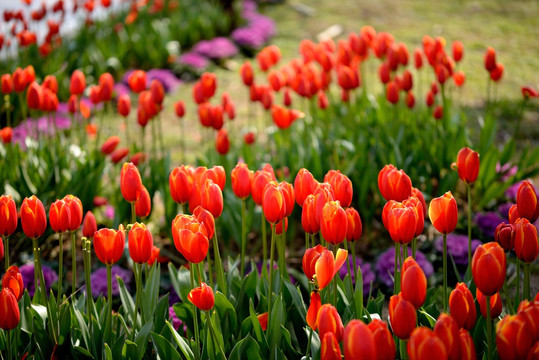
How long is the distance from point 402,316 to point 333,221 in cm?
35

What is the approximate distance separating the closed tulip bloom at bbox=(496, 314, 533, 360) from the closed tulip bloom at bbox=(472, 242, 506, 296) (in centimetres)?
13

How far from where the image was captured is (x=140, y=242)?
1.70 metres

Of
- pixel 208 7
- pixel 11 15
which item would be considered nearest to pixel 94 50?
pixel 11 15

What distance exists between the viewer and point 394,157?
3371 mm

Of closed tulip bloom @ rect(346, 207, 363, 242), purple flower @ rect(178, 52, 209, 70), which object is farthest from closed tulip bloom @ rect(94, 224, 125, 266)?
purple flower @ rect(178, 52, 209, 70)

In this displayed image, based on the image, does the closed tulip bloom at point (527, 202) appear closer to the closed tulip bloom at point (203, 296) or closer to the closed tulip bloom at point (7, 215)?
the closed tulip bloom at point (203, 296)

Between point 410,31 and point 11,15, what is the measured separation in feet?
18.4

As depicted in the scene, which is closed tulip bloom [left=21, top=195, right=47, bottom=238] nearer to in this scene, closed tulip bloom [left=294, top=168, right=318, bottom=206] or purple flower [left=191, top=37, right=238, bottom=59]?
closed tulip bloom [left=294, top=168, right=318, bottom=206]

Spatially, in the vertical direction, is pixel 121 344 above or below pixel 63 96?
above

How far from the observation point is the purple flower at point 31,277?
2.81 meters

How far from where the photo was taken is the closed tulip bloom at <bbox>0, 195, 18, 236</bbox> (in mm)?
1777

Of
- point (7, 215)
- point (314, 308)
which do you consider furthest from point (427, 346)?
point (7, 215)

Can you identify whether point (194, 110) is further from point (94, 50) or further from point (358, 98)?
point (358, 98)

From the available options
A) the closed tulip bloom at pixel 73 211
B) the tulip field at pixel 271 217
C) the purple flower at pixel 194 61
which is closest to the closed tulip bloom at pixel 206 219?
the tulip field at pixel 271 217
